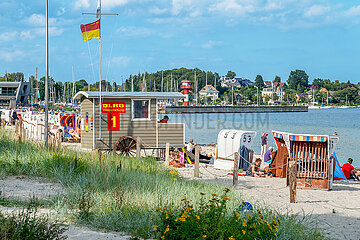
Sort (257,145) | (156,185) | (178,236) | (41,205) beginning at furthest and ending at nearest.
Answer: (257,145) → (156,185) → (41,205) → (178,236)

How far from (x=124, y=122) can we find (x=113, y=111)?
2.34 ft

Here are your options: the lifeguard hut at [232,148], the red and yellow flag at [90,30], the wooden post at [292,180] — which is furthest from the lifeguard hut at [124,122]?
the wooden post at [292,180]

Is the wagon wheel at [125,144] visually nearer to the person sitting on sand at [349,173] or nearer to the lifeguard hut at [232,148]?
the lifeguard hut at [232,148]

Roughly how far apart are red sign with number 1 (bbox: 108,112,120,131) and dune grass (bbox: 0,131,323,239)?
20.7ft

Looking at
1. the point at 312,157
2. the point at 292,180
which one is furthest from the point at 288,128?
the point at 292,180

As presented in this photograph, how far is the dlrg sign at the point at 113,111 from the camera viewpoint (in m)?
20.8

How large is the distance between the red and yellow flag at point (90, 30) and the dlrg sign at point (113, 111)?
3.42m

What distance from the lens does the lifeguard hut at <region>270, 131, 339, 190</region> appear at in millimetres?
14391

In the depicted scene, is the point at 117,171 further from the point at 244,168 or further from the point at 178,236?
the point at 244,168

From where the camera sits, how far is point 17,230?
20.3ft

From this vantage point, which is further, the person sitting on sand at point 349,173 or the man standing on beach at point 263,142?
the man standing on beach at point 263,142

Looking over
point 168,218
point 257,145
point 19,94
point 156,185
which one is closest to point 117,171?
point 156,185

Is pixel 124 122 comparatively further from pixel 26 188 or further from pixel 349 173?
pixel 26 188

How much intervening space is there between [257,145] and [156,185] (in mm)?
32209
